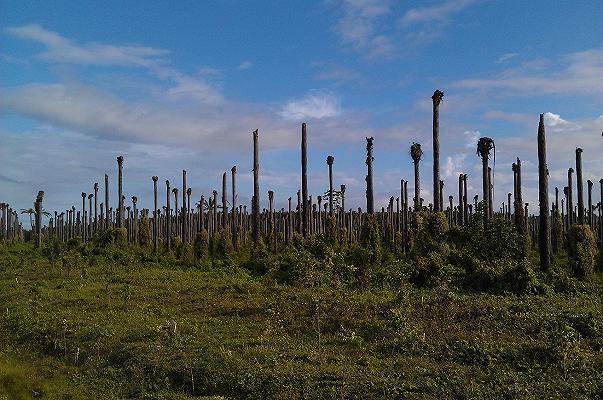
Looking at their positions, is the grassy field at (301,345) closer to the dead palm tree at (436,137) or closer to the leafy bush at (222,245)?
the dead palm tree at (436,137)

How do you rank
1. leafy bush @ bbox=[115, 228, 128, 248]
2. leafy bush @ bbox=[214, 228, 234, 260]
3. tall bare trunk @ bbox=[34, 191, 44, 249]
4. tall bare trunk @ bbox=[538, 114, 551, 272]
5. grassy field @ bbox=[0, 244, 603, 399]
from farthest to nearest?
tall bare trunk @ bbox=[34, 191, 44, 249] < leafy bush @ bbox=[115, 228, 128, 248] < leafy bush @ bbox=[214, 228, 234, 260] < tall bare trunk @ bbox=[538, 114, 551, 272] < grassy field @ bbox=[0, 244, 603, 399]

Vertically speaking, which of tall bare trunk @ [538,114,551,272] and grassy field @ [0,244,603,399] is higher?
tall bare trunk @ [538,114,551,272]

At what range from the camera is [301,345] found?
12.3 meters

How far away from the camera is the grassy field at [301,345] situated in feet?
33.1

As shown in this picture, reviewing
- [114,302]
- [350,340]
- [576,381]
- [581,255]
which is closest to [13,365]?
[114,302]

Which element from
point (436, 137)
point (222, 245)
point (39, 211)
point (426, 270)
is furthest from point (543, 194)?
point (39, 211)

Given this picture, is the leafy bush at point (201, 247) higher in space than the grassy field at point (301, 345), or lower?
higher

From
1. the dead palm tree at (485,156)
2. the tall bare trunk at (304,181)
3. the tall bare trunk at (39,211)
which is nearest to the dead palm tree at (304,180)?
the tall bare trunk at (304,181)

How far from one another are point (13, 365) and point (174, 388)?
422 centimetres

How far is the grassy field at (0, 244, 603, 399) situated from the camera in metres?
10.1

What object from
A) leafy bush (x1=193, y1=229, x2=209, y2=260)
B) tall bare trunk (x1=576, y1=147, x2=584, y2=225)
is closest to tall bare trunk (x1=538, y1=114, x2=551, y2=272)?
tall bare trunk (x1=576, y1=147, x2=584, y2=225)

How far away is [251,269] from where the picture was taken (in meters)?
27.8

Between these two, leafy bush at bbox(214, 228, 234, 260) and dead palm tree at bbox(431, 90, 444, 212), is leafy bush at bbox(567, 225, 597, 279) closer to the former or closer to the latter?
dead palm tree at bbox(431, 90, 444, 212)

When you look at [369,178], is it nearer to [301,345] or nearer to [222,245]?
[222,245]
